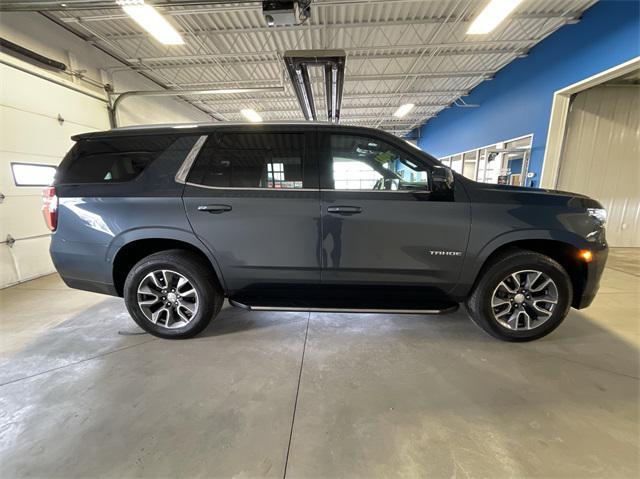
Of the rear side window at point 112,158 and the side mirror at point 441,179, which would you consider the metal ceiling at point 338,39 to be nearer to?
the rear side window at point 112,158

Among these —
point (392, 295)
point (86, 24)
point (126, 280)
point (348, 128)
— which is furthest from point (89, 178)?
point (86, 24)

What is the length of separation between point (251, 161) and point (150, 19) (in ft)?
12.5

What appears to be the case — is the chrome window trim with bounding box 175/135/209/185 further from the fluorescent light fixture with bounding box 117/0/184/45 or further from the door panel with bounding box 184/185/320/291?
the fluorescent light fixture with bounding box 117/0/184/45

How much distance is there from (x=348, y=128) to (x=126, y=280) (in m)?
2.32

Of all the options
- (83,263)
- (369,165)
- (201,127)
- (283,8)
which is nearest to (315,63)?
(283,8)

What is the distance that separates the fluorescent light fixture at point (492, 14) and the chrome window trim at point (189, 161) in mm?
4760

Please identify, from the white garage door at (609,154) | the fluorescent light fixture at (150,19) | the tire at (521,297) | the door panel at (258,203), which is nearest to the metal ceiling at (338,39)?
the fluorescent light fixture at (150,19)

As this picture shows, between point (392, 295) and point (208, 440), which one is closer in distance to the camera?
point (208, 440)

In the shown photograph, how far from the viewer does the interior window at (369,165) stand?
2.19 meters

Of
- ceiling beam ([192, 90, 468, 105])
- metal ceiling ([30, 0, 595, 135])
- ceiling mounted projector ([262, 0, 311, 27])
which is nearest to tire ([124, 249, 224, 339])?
ceiling mounted projector ([262, 0, 311, 27])

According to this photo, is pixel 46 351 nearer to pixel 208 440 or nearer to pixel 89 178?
pixel 89 178

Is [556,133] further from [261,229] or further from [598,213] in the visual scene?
[261,229]

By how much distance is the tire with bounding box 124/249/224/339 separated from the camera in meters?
2.29

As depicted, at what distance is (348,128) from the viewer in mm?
2234
